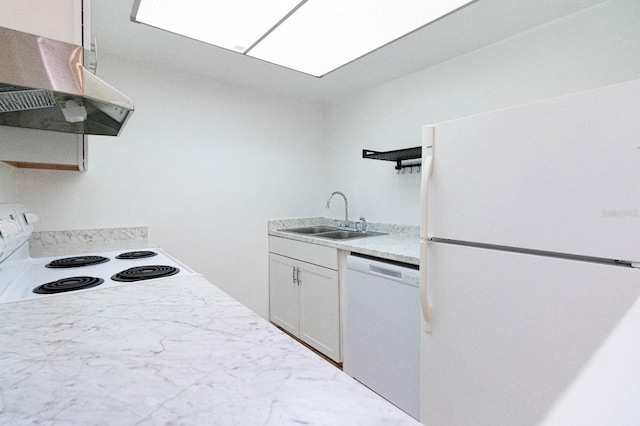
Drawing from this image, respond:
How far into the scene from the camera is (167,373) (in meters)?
0.55

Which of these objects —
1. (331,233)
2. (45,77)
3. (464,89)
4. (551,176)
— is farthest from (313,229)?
(45,77)

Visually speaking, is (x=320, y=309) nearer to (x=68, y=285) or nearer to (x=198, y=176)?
(x=198, y=176)

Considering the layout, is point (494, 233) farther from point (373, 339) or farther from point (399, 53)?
point (399, 53)

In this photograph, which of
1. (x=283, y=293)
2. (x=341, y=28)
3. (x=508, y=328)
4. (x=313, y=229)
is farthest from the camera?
(x=313, y=229)

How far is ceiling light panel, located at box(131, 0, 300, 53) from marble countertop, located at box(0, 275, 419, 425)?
57.0 inches

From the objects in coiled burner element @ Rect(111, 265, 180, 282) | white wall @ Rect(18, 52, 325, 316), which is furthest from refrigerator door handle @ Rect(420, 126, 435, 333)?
white wall @ Rect(18, 52, 325, 316)

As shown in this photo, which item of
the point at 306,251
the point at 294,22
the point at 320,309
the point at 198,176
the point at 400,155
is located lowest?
the point at 320,309

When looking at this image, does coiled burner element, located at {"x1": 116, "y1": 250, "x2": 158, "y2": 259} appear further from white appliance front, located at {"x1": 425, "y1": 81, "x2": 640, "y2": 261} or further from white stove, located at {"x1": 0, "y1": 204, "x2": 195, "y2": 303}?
white appliance front, located at {"x1": 425, "y1": 81, "x2": 640, "y2": 261}

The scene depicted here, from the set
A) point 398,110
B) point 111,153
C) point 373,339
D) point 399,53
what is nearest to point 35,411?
point 373,339

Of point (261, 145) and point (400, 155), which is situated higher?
point (261, 145)

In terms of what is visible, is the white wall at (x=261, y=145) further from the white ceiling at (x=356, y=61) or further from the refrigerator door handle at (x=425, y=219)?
the refrigerator door handle at (x=425, y=219)

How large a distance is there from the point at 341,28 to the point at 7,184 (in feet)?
6.54

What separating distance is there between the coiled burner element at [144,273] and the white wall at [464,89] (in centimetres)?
180

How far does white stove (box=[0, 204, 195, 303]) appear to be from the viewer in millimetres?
1075
